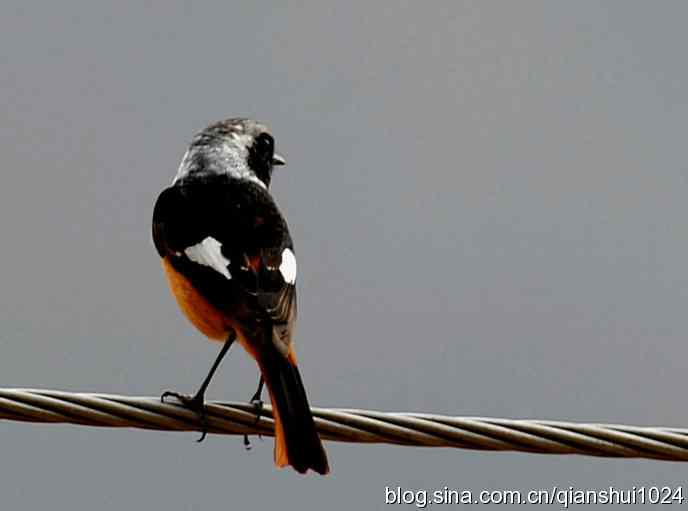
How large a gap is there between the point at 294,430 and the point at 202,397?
0.49m

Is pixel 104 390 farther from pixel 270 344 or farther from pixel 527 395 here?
pixel 270 344

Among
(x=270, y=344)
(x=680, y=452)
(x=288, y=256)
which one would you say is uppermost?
(x=288, y=256)

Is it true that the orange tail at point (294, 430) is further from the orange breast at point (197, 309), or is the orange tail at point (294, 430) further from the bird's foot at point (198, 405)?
the orange breast at point (197, 309)

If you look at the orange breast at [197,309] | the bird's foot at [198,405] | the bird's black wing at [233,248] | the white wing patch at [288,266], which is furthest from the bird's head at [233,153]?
the bird's foot at [198,405]

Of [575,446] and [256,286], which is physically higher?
[256,286]

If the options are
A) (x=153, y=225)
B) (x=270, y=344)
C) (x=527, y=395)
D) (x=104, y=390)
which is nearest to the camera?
(x=270, y=344)

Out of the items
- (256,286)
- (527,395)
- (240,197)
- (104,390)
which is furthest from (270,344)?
(527,395)

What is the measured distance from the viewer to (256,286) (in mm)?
7746

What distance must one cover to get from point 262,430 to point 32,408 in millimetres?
1145

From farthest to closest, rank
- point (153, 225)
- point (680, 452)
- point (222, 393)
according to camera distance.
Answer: point (222, 393), point (153, 225), point (680, 452)

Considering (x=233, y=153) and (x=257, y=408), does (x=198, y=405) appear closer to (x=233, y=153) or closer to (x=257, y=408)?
(x=257, y=408)

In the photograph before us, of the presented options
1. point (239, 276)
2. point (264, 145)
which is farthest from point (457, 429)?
point (264, 145)

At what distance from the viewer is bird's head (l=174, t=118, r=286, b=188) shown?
363 inches

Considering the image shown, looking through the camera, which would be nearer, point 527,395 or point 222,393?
point 222,393
